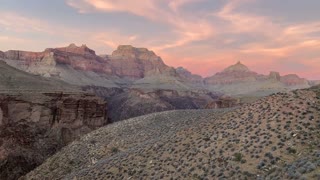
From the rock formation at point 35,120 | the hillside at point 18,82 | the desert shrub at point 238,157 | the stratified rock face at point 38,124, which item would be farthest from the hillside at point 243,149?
the hillside at point 18,82

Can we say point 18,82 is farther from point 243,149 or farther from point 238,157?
point 238,157

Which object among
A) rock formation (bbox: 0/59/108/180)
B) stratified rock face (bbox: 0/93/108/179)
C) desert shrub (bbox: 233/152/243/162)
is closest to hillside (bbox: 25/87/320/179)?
desert shrub (bbox: 233/152/243/162)

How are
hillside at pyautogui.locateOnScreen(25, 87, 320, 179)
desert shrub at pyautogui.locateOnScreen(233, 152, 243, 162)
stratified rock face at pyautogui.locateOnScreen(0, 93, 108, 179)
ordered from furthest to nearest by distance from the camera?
stratified rock face at pyautogui.locateOnScreen(0, 93, 108, 179) < desert shrub at pyautogui.locateOnScreen(233, 152, 243, 162) < hillside at pyautogui.locateOnScreen(25, 87, 320, 179)

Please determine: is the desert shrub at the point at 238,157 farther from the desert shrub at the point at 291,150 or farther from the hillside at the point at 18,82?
the hillside at the point at 18,82

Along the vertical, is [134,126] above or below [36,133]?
above

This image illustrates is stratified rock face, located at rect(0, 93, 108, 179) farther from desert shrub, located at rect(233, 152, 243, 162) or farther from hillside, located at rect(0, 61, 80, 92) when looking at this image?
desert shrub, located at rect(233, 152, 243, 162)

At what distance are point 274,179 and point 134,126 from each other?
104ft

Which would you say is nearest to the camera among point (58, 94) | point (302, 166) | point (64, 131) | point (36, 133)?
point (302, 166)

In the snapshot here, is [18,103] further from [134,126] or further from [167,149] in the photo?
[167,149]

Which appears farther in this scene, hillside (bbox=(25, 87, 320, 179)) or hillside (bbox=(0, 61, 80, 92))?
hillside (bbox=(0, 61, 80, 92))

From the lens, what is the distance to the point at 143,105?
7362 inches

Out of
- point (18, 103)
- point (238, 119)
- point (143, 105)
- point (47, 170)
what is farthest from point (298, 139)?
point (143, 105)

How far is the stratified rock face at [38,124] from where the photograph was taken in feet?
196

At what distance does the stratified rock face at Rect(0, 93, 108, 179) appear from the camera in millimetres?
59888
